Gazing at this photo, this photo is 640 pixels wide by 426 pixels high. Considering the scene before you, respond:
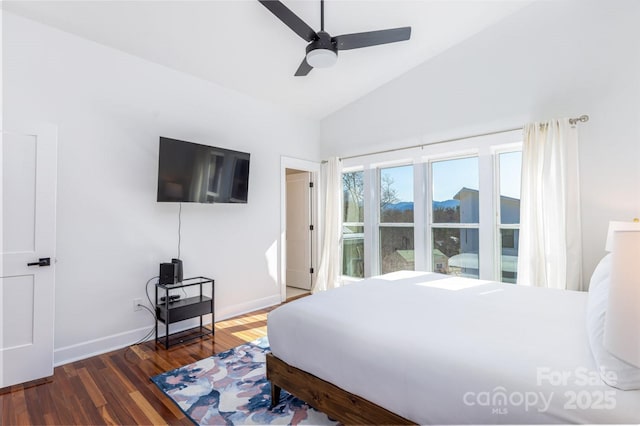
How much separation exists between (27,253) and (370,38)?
3.17 metres

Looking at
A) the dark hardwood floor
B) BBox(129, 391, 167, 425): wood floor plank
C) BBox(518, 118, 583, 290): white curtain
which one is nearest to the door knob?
the dark hardwood floor

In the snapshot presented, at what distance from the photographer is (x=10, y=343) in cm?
235

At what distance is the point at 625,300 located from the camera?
1059 mm

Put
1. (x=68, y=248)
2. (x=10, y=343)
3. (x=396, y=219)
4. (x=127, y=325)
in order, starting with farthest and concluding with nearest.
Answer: (x=396, y=219) → (x=127, y=325) → (x=68, y=248) → (x=10, y=343)

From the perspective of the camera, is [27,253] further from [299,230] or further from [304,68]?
[299,230]

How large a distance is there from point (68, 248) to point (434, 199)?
4.01 meters

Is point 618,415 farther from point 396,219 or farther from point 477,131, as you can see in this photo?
point 396,219

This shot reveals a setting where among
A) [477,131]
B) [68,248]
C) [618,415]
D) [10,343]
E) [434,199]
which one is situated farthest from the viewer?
[434,199]

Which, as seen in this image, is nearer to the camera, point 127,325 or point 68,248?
point 68,248

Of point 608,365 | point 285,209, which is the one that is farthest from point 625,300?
point 285,209

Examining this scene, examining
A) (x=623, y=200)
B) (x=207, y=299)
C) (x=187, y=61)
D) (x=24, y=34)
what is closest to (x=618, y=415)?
(x=623, y=200)

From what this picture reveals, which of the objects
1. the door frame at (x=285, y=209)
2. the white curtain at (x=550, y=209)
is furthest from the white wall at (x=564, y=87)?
the door frame at (x=285, y=209)

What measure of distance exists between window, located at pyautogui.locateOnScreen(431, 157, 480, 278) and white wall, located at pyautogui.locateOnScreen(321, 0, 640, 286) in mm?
448

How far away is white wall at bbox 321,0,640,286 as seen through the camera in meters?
2.76
